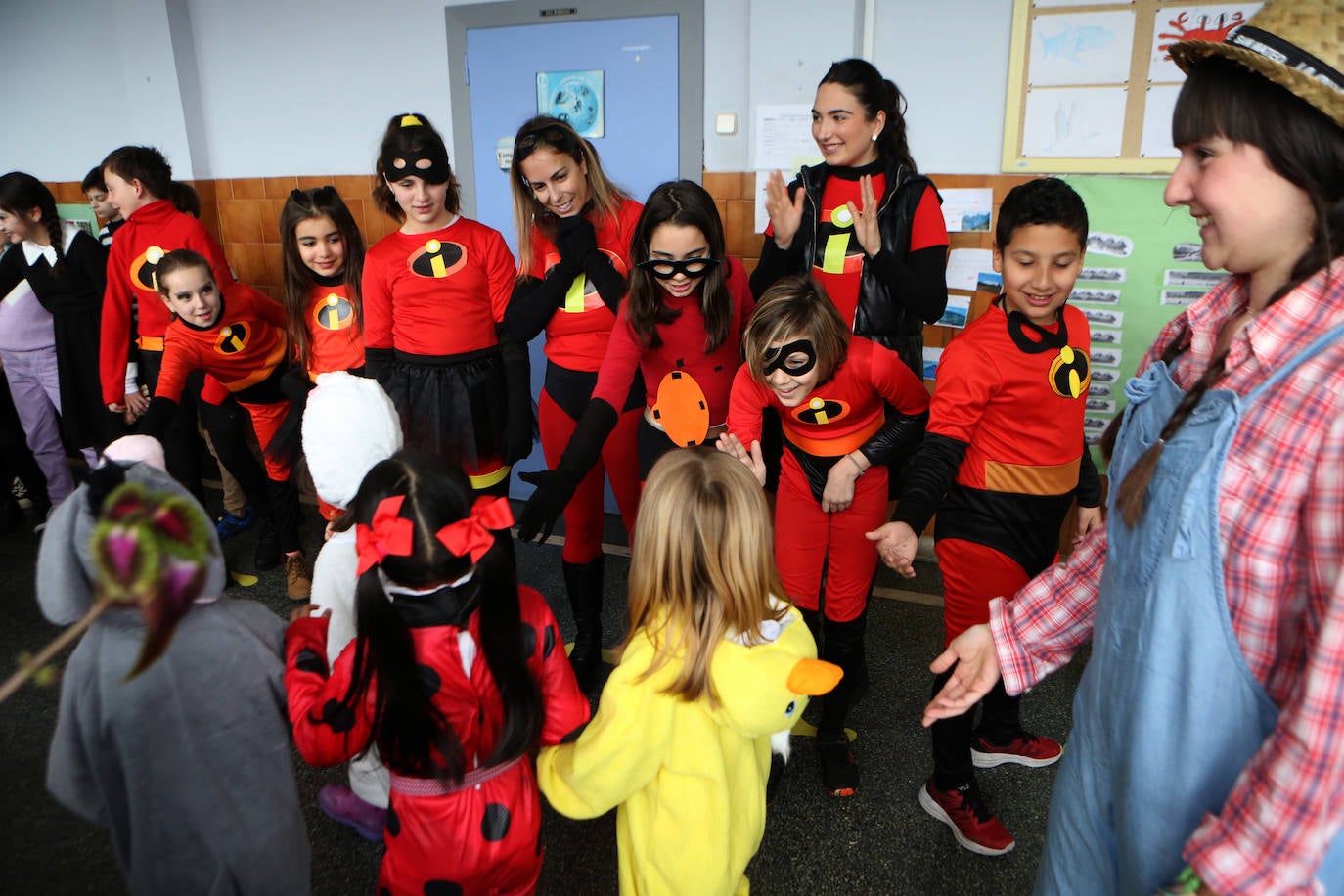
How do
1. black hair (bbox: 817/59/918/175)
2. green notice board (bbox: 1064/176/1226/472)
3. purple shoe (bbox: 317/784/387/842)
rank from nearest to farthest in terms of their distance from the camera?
purple shoe (bbox: 317/784/387/842) < black hair (bbox: 817/59/918/175) < green notice board (bbox: 1064/176/1226/472)

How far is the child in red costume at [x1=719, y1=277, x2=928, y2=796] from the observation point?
1.78m

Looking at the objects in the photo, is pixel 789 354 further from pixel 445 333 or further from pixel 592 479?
pixel 445 333

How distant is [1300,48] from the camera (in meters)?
0.67

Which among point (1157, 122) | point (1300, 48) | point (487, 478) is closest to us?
point (1300, 48)

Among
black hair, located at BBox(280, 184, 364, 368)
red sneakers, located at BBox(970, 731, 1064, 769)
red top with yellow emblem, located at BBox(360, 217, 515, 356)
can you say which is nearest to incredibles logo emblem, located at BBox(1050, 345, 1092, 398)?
red sneakers, located at BBox(970, 731, 1064, 769)

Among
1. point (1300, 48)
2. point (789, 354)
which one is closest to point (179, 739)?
point (789, 354)

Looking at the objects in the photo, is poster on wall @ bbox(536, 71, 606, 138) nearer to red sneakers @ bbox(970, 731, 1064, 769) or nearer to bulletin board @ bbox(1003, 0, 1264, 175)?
bulletin board @ bbox(1003, 0, 1264, 175)

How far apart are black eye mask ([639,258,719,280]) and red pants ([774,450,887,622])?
Answer: 0.50m

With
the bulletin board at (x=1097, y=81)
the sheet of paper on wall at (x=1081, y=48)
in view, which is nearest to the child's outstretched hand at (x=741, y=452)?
the bulletin board at (x=1097, y=81)

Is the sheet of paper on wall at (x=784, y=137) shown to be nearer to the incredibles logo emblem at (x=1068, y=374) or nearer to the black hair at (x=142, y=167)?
the incredibles logo emblem at (x=1068, y=374)

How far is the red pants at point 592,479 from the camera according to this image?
90.3 inches

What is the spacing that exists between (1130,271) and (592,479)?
6.52ft

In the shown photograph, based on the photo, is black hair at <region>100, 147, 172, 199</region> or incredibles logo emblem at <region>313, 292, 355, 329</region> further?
black hair at <region>100, 147, 172, 199</region>

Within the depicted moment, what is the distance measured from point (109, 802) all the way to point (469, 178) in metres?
2.95
